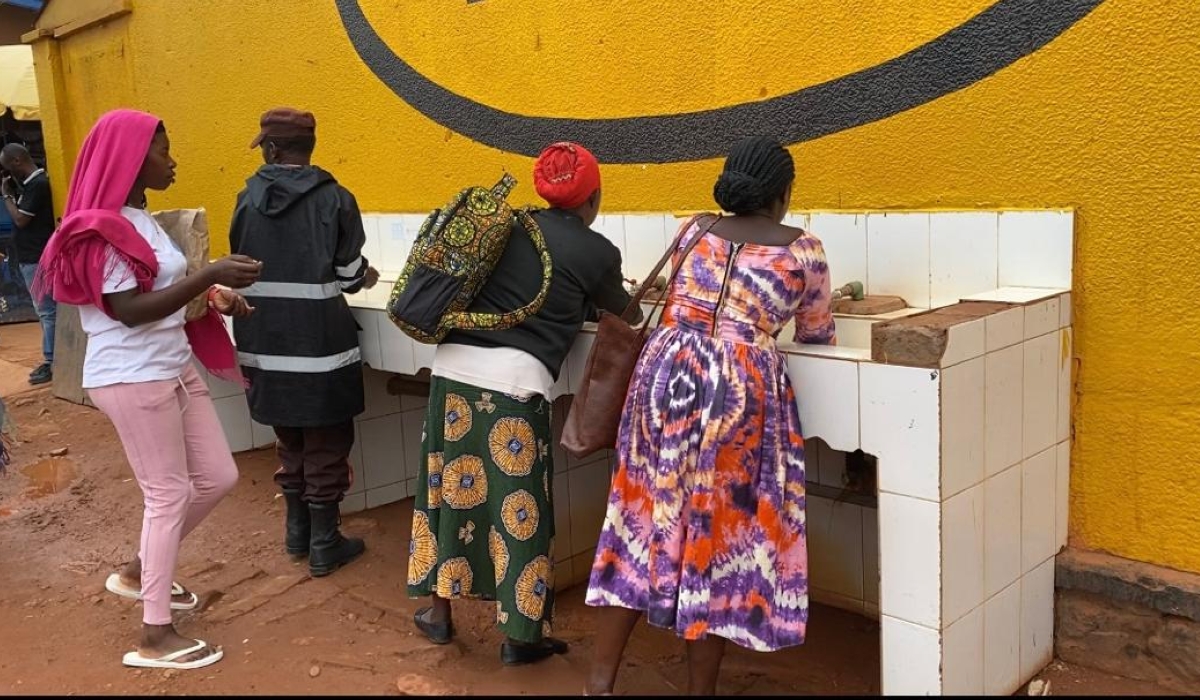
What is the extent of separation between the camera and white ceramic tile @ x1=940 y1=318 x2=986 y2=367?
255cm

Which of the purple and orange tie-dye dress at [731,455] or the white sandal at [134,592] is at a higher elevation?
the purple and orange tie-dye dress at [731,455]

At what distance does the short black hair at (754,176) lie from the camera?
2723mm

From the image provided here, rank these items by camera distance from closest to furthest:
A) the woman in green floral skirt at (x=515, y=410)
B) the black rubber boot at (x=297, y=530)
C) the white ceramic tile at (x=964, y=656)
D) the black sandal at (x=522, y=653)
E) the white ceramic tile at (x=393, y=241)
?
the white ceramic tile at (x=964, y=656), the woman in green floral skirt at (x=515, y=410), the black sandal at (x=522, y=653), the black rubber boot at (x=297, y=530), the white ceramic tile at (x=393, y=241)

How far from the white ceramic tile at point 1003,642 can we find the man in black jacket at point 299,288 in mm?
2487

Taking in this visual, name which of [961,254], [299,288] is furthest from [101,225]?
[961,254]

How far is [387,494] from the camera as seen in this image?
5.18 m

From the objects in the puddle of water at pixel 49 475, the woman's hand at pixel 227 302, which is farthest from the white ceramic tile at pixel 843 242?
the puddle of water at pixel 49 475

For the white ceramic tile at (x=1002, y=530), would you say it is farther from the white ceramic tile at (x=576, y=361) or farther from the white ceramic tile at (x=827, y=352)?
the white ceramic tile at (x=576, y=361)

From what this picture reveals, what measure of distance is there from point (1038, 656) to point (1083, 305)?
1.10 meters

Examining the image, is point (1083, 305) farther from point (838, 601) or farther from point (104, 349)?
point (104, 349)

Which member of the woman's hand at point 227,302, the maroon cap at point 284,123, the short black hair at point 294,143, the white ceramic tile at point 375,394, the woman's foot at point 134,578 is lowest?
the woman's foot at point 134,578

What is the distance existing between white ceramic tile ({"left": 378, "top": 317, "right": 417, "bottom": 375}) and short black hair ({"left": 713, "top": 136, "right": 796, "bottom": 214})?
5.89 ft

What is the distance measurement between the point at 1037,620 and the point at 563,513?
1.83 m

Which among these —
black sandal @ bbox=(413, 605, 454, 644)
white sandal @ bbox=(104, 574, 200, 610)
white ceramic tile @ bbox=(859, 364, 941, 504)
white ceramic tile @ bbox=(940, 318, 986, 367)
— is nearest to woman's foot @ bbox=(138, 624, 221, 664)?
white sandal @ bbox=(104, 574, 200, 610)
